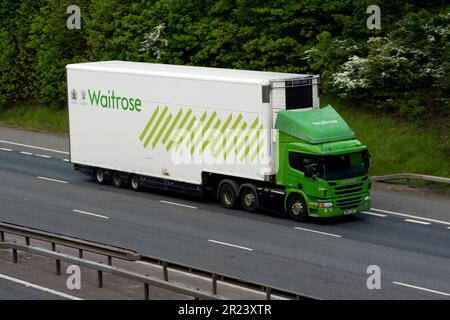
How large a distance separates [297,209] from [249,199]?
195cm

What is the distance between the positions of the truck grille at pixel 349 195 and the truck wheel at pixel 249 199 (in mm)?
2823

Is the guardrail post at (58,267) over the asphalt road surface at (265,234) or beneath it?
over

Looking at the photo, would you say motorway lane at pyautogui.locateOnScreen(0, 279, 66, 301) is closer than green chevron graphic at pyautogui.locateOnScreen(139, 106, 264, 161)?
Yes

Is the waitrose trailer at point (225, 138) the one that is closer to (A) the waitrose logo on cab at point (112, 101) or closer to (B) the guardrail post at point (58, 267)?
(A) the waitrose logo on cab at point (112, 101)

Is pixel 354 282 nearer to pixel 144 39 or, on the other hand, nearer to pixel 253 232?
pixel 253 232

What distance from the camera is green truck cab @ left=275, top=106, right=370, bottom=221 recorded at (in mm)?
30719

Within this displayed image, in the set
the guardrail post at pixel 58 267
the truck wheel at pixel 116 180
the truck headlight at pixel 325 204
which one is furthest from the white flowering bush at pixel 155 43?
the guardrail post at pixel 58 267

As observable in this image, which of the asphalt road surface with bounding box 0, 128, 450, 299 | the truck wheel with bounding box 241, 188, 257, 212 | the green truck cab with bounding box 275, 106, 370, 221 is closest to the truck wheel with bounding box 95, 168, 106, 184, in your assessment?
the asphalt road surface with bounding box 0, 128, 450, 299

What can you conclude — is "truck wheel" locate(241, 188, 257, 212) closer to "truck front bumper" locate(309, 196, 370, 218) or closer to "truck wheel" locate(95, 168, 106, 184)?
"truck front bumper" locate(309, 196, 370, 218)

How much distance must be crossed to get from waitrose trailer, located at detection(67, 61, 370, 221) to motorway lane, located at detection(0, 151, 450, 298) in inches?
26.8

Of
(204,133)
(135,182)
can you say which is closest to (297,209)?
(204,133)

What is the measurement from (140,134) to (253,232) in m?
7.42

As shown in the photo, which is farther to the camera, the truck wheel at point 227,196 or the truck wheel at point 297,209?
the truck wheel at point 227,196

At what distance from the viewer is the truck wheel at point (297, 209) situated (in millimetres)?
31062
